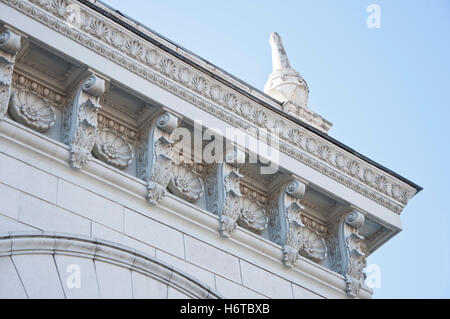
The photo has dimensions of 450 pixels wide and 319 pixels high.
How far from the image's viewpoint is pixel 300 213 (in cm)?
1016

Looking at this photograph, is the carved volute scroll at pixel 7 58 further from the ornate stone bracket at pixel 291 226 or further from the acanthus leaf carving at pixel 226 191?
the ornate stone bracket at pixel 291 226

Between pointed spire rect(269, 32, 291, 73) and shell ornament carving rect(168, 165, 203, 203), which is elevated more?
pointed spire rect(269, 32, 291, 73)

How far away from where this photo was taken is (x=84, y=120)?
875 centimetres

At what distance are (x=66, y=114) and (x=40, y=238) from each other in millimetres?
1554

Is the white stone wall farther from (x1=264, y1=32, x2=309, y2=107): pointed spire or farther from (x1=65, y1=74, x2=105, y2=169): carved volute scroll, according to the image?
(x1=264, y1=32, x2=309, y2=107): pointed spire

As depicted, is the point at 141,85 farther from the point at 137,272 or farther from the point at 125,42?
the point at 137,272

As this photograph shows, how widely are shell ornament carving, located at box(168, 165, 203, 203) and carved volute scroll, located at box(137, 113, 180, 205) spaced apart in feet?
0.42

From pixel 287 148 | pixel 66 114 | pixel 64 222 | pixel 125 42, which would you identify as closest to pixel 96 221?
pixel 64 222

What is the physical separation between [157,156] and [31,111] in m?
1.26

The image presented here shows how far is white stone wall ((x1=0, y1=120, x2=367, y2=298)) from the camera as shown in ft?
26.5

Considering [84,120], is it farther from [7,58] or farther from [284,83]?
[284,83]

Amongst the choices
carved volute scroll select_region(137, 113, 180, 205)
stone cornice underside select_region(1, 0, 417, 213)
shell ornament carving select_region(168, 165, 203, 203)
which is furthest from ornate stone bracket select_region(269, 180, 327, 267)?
carved volute scroll select_region(137, 113, 180, 205)

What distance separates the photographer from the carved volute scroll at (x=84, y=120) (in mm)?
8547

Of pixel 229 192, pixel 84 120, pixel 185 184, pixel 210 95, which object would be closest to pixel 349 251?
pixel 229 192
